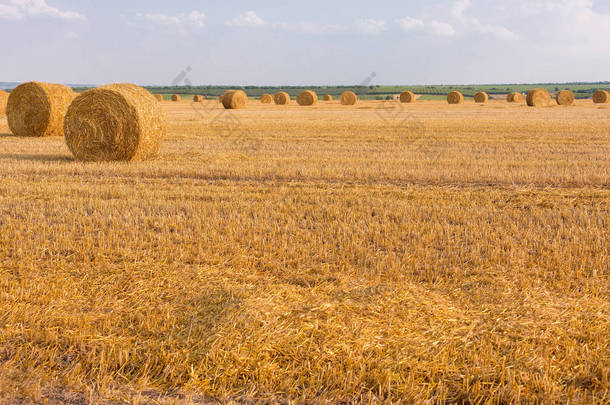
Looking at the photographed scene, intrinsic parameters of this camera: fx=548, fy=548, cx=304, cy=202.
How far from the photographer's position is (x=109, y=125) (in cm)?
1260

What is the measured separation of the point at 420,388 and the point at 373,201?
16.9 ft

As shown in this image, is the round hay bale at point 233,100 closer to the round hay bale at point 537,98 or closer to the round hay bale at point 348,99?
the round hay bale at point 348,99

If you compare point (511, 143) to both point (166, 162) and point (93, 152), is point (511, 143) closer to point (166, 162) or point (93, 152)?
point (166, 162)

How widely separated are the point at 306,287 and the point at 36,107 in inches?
623

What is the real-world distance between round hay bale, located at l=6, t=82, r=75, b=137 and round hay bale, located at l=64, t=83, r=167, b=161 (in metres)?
5.63

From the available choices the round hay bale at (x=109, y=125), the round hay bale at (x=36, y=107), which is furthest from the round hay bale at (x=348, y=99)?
the round hay bale at (x=109, y=125)

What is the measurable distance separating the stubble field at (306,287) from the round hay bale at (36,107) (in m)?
7.94

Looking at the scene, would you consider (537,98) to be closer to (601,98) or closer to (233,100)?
(601,98)

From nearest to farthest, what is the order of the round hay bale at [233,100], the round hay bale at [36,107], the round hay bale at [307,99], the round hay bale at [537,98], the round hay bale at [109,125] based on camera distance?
1. the round hay bale at [109,125]
2. the round hay bale at [36,107]
3. the round hay bale at [233,100]
4. the round hay bale at [537,98]
5. the round hay bale at [307,99]

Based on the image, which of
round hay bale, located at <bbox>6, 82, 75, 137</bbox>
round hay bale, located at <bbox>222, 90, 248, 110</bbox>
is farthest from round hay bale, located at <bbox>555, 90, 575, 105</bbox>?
round hay bale, located at <bbox>6, 82, 75, 137</bbox>

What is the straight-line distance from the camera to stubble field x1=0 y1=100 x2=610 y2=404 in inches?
140

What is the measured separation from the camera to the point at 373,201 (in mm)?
8438

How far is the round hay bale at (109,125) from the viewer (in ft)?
41.3

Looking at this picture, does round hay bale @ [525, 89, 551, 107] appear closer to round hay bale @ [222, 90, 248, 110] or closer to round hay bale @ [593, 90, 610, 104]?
round hay bale @ [593, 90, 610, 104]
